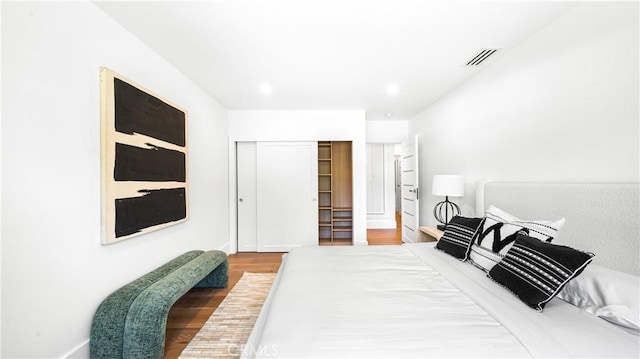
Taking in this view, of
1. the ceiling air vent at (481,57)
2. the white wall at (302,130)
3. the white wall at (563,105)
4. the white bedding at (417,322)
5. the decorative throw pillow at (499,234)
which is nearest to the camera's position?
the white bedding at (417,322)

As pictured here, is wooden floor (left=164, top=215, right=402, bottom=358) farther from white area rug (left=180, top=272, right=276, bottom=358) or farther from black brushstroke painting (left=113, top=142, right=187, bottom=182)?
black brushstroke painting (left=113, top=142, right=187, bottom=182)

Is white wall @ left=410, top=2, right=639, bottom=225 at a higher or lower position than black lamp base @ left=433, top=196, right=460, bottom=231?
higher

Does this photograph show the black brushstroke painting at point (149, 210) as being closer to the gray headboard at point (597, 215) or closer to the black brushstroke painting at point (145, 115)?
the black brushstroke painting at point (145, 115)

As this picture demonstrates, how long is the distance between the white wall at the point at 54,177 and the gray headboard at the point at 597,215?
10.4ft

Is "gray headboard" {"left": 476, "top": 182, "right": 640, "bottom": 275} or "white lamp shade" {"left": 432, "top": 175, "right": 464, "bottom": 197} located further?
"white lamp shade" {"left": 432, "top": 175, "right": 464, "bottom": 197}

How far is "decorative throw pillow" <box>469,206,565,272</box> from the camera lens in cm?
161

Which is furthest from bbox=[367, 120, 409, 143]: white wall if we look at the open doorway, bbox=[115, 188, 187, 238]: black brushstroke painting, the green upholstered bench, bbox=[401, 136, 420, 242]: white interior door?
the green upholstered bench

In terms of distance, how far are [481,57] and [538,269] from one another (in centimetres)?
205

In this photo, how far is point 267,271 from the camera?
3.42m

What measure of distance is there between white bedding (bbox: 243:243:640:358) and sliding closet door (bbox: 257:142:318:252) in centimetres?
268

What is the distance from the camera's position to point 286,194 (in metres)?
4.40

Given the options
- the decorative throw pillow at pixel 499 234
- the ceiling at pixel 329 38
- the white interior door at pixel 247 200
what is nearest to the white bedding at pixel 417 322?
the decorative throw pillow at pixel 499 234

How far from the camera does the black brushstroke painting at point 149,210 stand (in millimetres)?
1842

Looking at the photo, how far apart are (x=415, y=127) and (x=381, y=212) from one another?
251cm
